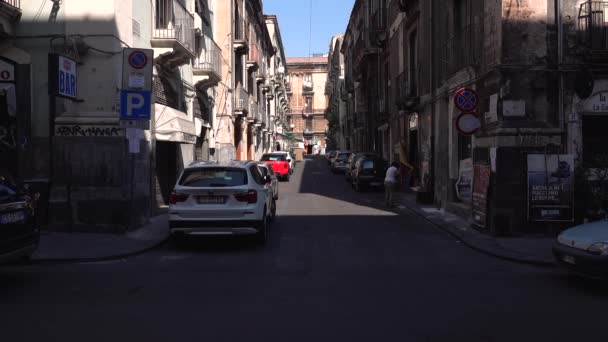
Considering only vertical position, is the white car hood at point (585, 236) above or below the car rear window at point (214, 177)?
below

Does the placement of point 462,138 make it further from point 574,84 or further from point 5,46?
point 5,46

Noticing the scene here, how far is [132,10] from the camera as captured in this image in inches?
528

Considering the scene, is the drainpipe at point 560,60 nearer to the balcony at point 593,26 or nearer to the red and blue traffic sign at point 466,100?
the balcony at point 593,26

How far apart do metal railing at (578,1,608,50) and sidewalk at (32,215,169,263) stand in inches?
402

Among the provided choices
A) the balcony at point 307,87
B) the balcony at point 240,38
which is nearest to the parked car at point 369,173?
the balcony at point 240,38

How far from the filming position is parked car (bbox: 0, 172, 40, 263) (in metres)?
7.29

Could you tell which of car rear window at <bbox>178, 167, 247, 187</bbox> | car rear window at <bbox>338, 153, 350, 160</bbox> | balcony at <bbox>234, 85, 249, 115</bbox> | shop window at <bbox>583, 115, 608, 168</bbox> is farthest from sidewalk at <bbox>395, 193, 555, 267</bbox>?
car rear window at <bbox>338, 153, 350, 160</bbox>

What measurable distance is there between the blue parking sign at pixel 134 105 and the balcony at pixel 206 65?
27.9 feet

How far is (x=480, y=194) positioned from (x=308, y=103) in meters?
84.8

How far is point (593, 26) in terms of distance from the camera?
12094mm

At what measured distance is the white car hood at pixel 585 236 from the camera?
7.54 m

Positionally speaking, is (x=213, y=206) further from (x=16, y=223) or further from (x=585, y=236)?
(x=585, y=236)

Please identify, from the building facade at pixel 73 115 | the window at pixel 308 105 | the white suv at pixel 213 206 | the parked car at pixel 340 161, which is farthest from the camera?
the window at pixel 308 105

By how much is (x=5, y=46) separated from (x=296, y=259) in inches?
317
